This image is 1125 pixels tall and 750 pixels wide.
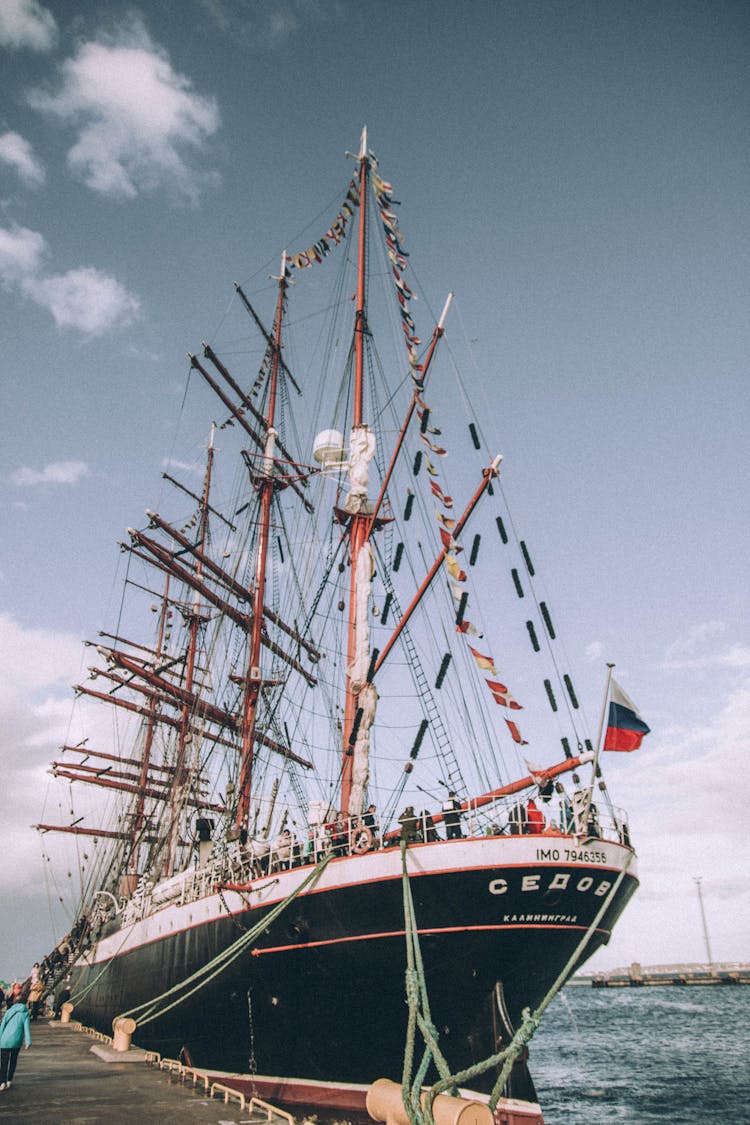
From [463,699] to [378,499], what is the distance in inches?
275

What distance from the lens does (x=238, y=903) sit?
50.9ft

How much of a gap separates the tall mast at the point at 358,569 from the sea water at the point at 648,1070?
712 centimetres

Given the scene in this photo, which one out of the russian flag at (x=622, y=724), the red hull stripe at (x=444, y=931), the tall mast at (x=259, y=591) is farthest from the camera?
the tall mast at (x=259, y=591)

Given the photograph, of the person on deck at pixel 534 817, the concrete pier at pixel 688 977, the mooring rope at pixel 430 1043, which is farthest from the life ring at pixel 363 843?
the concrete pier at pixel 688 977

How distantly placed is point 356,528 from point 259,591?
9.15 m

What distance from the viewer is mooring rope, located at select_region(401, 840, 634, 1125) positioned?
23.5ft

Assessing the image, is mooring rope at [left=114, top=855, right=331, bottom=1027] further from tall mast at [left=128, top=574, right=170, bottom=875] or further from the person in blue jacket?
tall mast at [left=128, top=574, right=170, bottom=875]

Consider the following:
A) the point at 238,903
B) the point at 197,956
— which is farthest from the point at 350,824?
the point at 197,956

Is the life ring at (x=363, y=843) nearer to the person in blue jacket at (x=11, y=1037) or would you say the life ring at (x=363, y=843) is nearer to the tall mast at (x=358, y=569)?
the tall mast at (x=358, y=569)

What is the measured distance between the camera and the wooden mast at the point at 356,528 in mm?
18000

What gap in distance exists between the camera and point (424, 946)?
12.1m

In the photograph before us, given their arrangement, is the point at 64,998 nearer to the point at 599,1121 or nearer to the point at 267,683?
the point at 267,683

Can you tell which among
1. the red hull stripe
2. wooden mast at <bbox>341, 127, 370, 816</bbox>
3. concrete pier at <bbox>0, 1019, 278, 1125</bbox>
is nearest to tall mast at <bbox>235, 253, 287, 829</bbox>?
wooden mast at <bbox>341, 127, 370, 816</bbox>

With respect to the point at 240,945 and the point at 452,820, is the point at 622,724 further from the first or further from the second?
the point at 240,945
